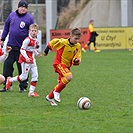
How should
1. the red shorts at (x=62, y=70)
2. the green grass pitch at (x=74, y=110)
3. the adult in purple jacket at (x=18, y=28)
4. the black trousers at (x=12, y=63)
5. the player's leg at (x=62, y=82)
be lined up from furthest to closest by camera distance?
the black trousers at (x=12, y=63), the adult in purple jacket at (x=18, y=28), the red shorts at (x=62, y=70), the player's leg at (x=62, y=82), the green grass pitch at (x=74, y=110)

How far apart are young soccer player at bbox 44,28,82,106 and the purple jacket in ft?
7.29

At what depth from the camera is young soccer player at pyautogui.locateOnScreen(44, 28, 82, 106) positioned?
10969 millimetres

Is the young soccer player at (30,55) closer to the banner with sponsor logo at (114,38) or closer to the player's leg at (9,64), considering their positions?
the player's leg at (9,64)

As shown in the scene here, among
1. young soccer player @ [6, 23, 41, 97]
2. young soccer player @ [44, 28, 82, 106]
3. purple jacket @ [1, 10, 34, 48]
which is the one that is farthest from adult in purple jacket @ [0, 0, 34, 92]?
young soccer player @ [44, 28, 82, 106]

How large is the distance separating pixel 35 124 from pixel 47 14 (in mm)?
31527

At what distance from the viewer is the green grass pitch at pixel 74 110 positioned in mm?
8547

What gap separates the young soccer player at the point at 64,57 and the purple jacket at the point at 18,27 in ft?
7.29

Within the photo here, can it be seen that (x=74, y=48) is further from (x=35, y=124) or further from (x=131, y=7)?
(x=131, y=7)

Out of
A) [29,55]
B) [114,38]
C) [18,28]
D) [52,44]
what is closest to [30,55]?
[29,55]

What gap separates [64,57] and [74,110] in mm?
1363

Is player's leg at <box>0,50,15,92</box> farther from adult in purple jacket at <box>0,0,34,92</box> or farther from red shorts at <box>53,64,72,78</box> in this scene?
red shorts at <box>53,64,72,78</box>

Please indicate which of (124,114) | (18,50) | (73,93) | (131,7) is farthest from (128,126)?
(131,7)

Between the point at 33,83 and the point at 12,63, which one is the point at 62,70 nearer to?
the point at 33,83

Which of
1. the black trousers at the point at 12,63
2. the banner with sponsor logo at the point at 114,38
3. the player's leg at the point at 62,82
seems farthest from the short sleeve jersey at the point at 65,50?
the banner with sponsor logo at the point at 114,38
